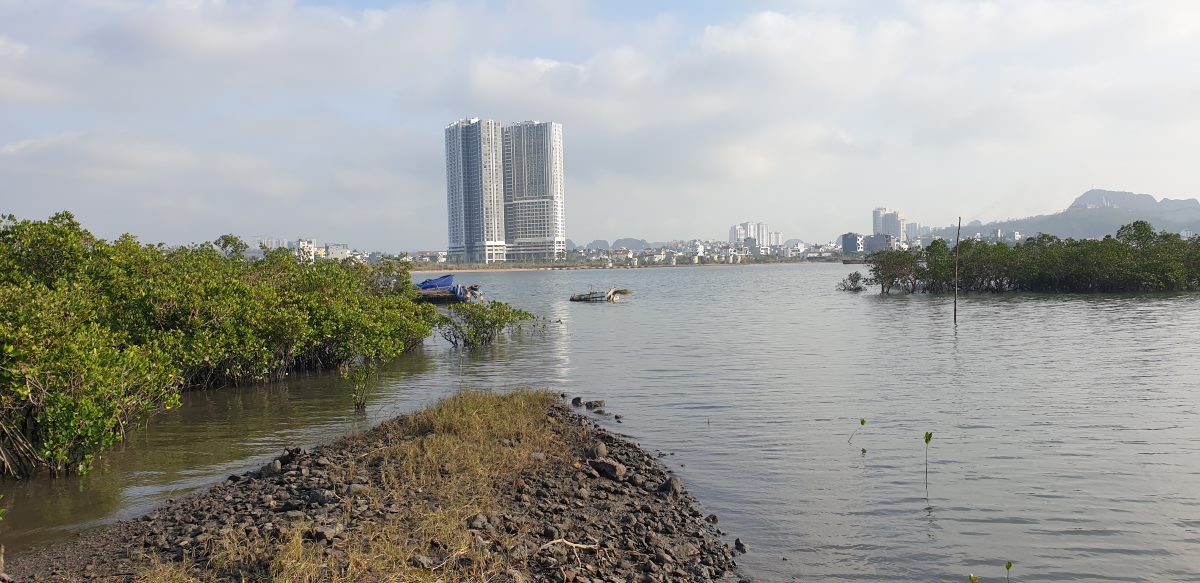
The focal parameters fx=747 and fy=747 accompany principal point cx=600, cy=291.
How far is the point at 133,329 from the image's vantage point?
17828mm

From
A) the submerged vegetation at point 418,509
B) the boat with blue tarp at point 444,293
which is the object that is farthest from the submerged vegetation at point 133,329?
the boat with blue tarp at point 444,293

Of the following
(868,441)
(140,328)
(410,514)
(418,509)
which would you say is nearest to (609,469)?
(418,509)

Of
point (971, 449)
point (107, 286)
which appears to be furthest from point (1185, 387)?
point (107, 286)

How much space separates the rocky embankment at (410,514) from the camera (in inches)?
316

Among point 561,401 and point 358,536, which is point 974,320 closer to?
point 561,401

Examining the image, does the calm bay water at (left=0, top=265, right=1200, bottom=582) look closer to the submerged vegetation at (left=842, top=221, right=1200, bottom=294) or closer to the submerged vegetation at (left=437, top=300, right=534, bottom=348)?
the submerged vegetation at (left=437, top=300, right=534, bottom=348)

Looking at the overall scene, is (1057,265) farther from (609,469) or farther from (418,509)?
(418,509)

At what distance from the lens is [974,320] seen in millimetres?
40531

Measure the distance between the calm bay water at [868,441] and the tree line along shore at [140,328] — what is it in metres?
0.79

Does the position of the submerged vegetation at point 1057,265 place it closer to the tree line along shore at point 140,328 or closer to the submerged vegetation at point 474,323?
the submerged vegetation at point 474,323

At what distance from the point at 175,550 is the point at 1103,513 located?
1223cm

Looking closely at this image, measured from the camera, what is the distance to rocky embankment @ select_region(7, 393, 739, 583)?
26.4ft

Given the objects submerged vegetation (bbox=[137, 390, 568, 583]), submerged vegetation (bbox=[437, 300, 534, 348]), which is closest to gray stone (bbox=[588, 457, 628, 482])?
submerged vegetation (bbox=[137, 390, 568, 583])

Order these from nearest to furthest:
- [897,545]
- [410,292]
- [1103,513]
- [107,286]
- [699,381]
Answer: [897,545] → [1103,513] → [107,286] → [699,381] → [410,292]
